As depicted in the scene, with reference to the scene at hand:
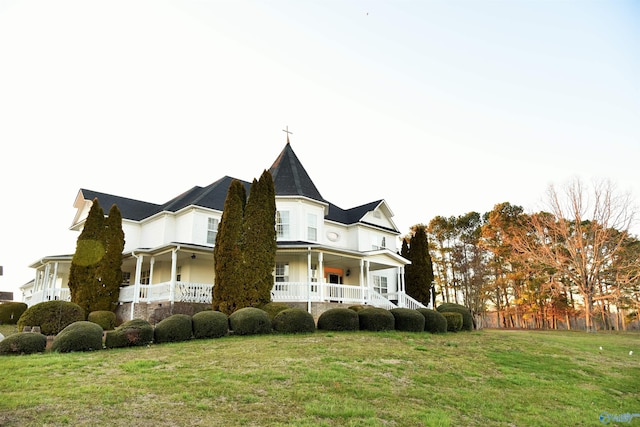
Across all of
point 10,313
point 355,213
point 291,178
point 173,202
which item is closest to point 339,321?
point 291,178

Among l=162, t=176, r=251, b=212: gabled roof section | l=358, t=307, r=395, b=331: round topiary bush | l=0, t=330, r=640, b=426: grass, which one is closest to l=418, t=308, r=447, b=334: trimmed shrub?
l=358, t=307, r=395, b=331: round topiary bush

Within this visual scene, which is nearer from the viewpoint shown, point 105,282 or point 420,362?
point 420,362

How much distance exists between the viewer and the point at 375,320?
52.5 feet

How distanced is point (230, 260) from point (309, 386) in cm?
1112

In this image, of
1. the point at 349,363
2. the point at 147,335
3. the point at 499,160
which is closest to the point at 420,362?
the point at 349,363

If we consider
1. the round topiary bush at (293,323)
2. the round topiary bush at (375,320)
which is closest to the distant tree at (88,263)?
the round topiary bush at (293,323)

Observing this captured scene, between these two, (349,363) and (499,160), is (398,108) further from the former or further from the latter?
(349,363)

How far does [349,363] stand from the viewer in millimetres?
9594

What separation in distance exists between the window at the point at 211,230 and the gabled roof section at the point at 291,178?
3914mm

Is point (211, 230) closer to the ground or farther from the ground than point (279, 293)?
farther from the ground

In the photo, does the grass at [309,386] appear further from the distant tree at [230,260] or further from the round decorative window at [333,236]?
the round decorative window at [333,236]

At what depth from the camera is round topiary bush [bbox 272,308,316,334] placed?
47.6ft

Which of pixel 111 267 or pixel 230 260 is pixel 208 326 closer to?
pixel 230 260

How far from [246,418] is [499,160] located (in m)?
17.1
